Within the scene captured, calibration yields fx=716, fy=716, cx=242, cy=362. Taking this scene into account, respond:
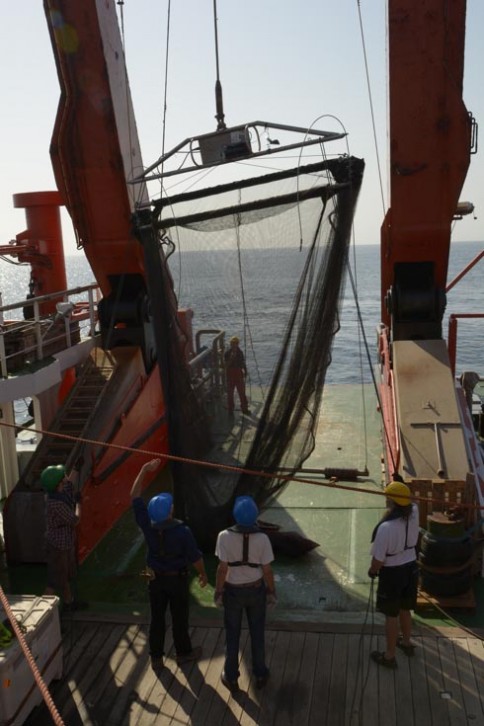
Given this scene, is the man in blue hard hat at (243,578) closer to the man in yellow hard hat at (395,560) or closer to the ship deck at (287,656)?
the ship deck at (287,656)

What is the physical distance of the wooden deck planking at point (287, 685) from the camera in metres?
4.75

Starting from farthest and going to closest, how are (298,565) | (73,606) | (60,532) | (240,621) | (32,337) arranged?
(32,337) → (298,565) → (73,606) → (60,532) → (240,621)

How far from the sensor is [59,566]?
20.4 ft

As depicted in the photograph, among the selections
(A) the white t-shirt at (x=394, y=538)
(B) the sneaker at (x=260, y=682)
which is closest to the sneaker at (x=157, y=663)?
(B) the sneaker at (x=260, y=682)

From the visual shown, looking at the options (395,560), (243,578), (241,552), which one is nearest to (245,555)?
(241,552)

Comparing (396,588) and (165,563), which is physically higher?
(165,563)

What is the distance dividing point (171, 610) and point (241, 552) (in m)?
0.97

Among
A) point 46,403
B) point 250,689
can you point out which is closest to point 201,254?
point 250,689

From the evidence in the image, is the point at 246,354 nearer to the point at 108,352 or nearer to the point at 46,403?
the point at 108,352

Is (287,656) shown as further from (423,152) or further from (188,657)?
(423,152)

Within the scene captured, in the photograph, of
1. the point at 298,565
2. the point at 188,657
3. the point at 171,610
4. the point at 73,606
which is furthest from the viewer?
the point at 298,565

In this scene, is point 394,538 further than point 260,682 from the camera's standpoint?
No

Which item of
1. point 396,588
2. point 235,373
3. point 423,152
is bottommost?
point 396,588

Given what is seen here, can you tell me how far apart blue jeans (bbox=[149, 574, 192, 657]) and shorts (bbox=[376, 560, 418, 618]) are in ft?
4.59
